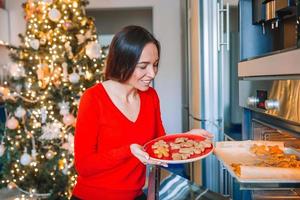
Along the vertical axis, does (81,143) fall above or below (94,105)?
below

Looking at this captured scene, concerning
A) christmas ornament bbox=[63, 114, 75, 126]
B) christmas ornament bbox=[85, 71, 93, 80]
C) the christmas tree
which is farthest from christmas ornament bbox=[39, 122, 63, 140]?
christmas ornament bbox=[85, 71, 93, 80]

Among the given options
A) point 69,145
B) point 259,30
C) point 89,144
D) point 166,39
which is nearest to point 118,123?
point 89,144

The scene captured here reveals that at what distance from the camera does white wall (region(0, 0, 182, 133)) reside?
3.87 m

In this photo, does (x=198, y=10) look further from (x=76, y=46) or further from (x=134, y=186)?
(x=134, y=186)

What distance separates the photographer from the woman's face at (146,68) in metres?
1.14

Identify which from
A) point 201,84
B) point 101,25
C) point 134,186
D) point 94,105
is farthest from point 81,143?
point 101,25

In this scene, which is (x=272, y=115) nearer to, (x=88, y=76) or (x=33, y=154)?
(x=88, y=76)

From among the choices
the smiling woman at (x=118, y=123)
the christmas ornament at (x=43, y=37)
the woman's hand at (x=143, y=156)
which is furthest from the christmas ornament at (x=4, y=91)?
the woman's hand at (x=143, y=156)

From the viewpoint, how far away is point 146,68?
115cm

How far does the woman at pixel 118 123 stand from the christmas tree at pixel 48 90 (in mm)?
1450

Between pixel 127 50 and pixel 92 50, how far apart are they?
159 centimetres

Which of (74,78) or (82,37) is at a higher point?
(82,37)

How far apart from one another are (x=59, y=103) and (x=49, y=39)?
1.76ft

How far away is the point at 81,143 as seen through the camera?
114 centimetres
